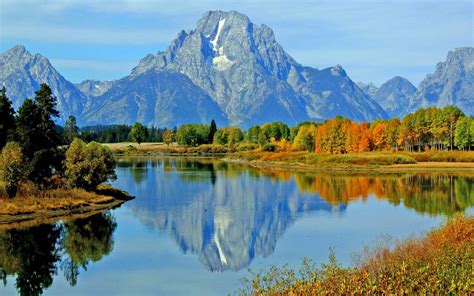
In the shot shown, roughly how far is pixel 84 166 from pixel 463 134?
112 metres

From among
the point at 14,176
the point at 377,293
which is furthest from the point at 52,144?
the point at 377,293

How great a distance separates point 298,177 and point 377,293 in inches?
3771

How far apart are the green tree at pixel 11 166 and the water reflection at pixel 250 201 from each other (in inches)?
547

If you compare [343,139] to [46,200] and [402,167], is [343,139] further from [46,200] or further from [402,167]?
[46,200]

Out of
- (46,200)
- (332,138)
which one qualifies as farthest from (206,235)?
(332,138)

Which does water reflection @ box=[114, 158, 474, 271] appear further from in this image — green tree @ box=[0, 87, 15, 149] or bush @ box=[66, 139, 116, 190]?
green tree @ box=[0, 87, 15, 149]

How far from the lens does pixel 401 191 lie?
90.9 m

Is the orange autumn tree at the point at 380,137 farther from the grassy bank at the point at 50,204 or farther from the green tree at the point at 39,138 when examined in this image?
the green tree at the point at 39,138

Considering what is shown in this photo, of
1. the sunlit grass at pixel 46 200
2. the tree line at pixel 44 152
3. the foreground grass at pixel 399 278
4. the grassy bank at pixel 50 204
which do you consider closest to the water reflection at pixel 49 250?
the grassy bank at pixel 50 204

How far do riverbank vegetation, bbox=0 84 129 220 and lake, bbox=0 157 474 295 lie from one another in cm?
499

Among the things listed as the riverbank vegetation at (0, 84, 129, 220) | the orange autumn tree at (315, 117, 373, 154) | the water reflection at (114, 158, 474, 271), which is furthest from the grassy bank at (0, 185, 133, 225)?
the orange autumn tree at (315, 117, 373, 154)

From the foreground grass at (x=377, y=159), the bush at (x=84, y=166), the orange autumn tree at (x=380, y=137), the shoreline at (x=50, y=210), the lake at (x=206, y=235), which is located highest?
the orange autumn tree at (x=380, y=137)

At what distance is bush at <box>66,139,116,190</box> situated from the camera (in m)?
A: 70.9

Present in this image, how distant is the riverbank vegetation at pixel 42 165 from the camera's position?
6319 centimetres
